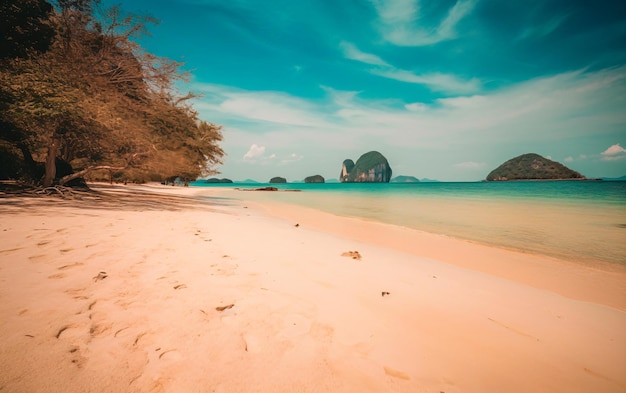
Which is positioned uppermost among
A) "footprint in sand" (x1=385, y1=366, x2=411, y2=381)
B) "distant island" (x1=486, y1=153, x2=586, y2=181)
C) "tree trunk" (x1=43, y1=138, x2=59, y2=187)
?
"distant island" (x1=486, y1=153, x2=586, y2=181)

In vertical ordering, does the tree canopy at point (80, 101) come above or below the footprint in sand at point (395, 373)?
above

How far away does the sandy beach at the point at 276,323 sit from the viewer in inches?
66.1

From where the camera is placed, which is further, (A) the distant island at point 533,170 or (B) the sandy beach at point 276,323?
(A) the distant island at point 533,170

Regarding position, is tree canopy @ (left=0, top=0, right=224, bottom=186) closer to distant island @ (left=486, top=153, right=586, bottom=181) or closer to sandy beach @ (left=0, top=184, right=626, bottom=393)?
sandy beach @ (left=0, top=184, right=626, bottom=393)

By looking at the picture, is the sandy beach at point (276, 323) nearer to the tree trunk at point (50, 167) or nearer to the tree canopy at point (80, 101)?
the tree canopy at point (80, 101)

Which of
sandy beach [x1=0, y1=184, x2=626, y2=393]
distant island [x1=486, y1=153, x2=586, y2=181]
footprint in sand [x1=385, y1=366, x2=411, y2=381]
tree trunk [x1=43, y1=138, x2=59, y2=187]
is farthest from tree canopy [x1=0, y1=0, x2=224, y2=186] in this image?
distant island [x1=486, y1=153, x2=586, y2=181]

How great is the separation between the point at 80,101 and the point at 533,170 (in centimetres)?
13620

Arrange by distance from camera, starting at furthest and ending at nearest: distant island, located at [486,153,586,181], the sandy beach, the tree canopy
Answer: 1. distant island, located at [486,153,586,181]
2. the tree canopy
3. the sandy beach

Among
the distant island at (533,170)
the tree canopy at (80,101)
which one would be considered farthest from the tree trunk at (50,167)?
the distant island at (533,170)

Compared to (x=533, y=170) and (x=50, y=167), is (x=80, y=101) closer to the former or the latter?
(x=50, y=167)

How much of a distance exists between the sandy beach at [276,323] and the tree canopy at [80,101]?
5040mm

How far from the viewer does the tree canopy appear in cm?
703

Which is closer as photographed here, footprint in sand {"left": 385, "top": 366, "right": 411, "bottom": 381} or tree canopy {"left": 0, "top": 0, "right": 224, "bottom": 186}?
footprint in sand {"left": 385, "top": 366, "right": 411, "bottom": 381}

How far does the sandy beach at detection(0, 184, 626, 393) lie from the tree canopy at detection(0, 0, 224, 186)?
5.04 meters
